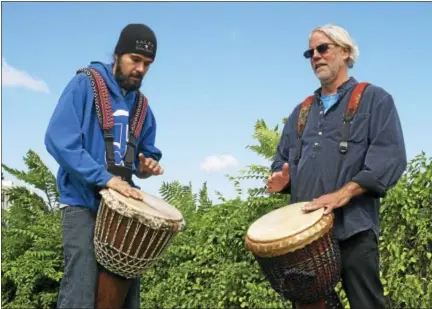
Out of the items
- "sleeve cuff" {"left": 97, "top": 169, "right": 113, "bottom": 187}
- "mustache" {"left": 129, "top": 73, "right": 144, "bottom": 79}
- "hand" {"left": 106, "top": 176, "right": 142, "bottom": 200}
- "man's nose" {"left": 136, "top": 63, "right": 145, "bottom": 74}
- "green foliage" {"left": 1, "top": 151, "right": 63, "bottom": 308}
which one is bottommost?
"green foliage" {"left": 1, "top": 151, "right": 63, "bottom": 308}

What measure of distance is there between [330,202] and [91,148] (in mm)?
1170

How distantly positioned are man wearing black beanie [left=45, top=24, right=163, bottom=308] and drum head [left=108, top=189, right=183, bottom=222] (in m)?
0.04

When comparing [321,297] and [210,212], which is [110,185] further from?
[210,212]

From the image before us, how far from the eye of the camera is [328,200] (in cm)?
323

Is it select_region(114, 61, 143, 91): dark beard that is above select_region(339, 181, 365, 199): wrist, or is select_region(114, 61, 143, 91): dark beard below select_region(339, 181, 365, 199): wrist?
above

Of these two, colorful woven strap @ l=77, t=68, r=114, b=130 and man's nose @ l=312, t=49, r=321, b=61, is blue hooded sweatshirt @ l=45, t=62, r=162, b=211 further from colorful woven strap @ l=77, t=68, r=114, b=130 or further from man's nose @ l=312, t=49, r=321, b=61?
man's nose @ l=312, t=49, r=321, b=61

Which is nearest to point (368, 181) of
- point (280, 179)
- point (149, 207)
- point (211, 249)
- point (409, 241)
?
point (280, 179)

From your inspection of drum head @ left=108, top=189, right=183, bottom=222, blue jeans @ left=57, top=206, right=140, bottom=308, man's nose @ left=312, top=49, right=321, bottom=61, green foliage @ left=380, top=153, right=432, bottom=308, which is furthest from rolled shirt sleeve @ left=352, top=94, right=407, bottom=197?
green foliage @ left=380, top=153, right=432, bottom=308

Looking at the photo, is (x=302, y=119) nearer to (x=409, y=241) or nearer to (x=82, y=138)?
(x=82, y=138)

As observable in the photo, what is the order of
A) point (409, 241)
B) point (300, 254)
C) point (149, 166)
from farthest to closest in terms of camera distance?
point (409, 241) → point (149, 166) → point (300, 254)

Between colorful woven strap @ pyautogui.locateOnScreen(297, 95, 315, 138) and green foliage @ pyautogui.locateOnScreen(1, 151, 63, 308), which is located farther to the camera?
green foliage @ pyautogui.locateOnScreen(1, 151, 63, 308)

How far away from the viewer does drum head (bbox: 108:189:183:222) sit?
126 inches

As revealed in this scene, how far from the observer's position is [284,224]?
3271 mm

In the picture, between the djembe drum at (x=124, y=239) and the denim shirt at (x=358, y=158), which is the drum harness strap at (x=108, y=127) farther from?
the denim shirt at (x=358, y=158)
